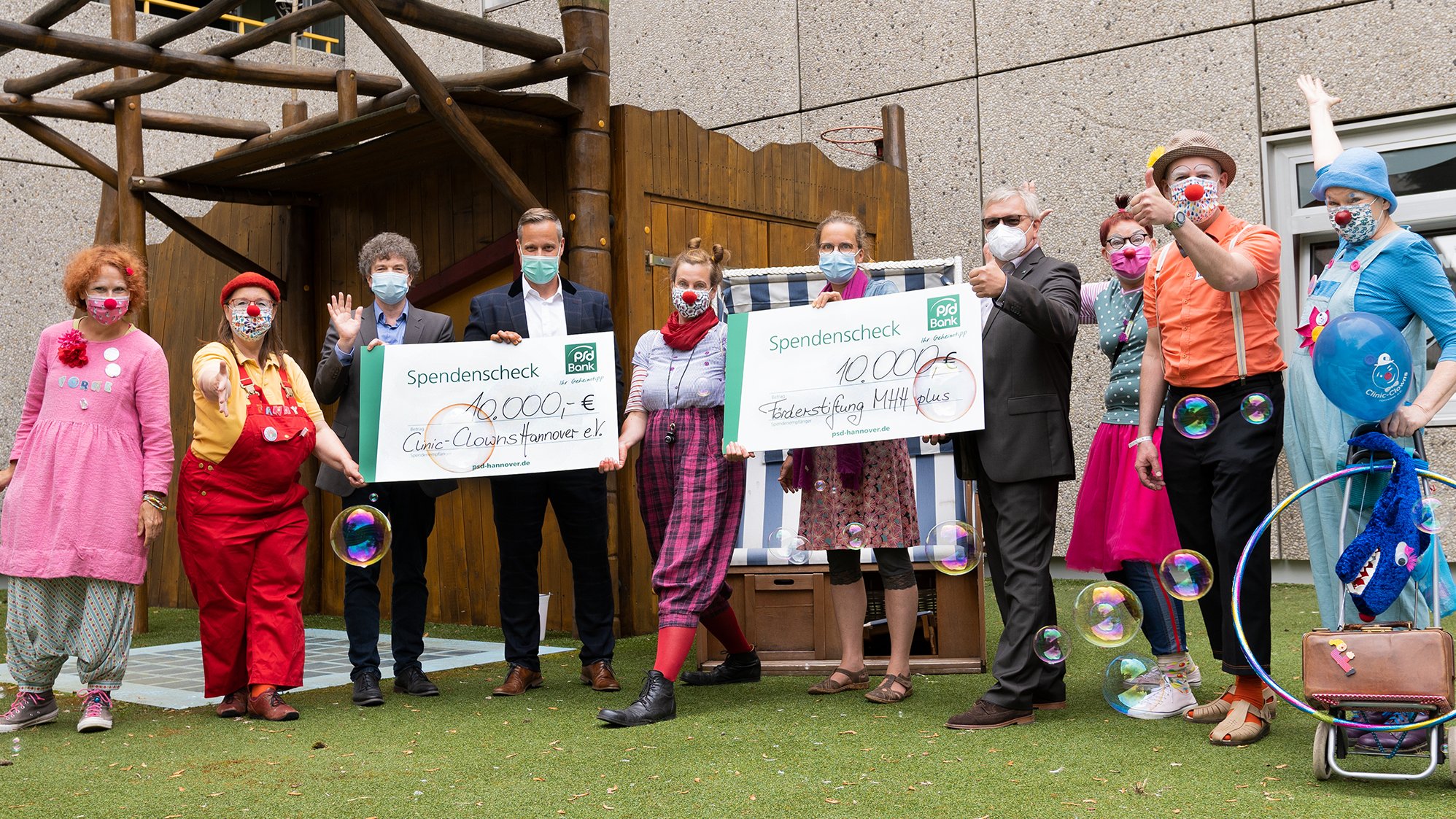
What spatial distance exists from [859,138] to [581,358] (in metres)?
4.51

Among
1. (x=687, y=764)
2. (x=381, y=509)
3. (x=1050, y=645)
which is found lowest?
(x=687, y=764)

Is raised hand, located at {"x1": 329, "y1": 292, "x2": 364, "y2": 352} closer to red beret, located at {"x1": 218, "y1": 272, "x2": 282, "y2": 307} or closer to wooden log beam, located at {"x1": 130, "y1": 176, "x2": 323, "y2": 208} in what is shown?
red beret, located at {"x1": 218, "y1": 272, "x2": 282, "y2": 307}

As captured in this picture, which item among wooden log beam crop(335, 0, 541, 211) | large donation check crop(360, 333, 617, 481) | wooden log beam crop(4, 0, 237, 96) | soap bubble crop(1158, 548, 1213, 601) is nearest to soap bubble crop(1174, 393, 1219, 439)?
soap bubble crop(1158, 548, 1213, 601)

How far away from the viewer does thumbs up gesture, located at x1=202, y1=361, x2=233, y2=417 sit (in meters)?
4.32

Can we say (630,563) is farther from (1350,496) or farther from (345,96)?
(1350,496)

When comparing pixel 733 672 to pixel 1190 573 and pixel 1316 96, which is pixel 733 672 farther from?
pixel 1316 96

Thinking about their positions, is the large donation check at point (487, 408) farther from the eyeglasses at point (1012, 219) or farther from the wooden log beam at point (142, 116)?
the wooden log beam at point (142, 116)

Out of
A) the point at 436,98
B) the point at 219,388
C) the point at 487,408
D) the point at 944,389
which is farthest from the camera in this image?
the point at 436,98

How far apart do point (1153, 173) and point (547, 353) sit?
224 cm

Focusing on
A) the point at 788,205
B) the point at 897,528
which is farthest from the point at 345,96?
the point at 897,528

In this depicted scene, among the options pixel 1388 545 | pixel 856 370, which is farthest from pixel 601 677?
pixel 1388 545

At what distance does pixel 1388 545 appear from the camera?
318cm

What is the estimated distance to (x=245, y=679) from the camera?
458cm

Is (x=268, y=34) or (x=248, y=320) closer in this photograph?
(x=248, y=320)
